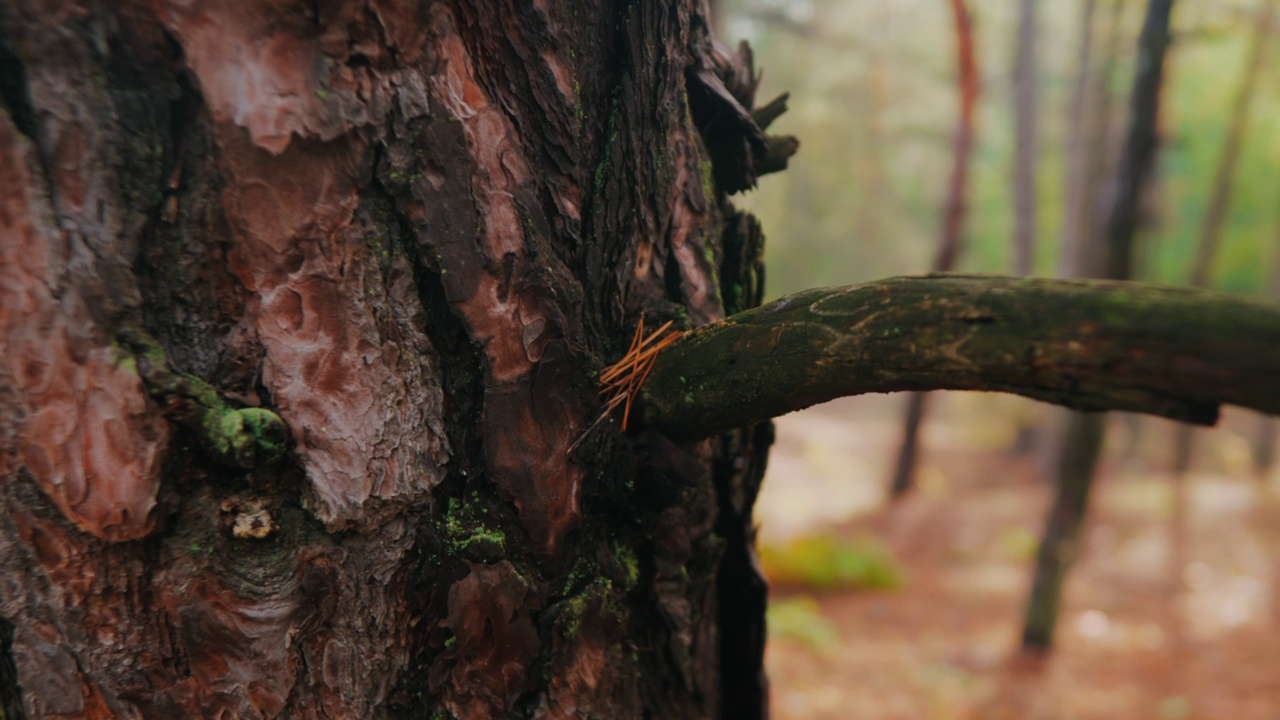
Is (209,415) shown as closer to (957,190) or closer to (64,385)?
(64,385)

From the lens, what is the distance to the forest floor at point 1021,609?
19.8ft

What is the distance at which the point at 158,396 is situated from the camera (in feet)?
3.67

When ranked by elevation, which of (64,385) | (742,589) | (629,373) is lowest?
(64,385)

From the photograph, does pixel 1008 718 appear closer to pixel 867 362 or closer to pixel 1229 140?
pixel 867 362

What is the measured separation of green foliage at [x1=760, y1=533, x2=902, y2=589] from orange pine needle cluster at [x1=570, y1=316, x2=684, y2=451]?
7540 mm

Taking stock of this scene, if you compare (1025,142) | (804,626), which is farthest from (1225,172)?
(804,626)

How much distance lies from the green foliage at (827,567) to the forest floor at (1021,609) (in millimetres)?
121

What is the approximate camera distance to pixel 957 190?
392 inches

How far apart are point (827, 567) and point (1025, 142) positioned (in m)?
6.69

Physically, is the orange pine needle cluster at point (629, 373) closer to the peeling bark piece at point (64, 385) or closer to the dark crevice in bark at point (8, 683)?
the peeling bark piece at point (64, 385)

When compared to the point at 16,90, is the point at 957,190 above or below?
above

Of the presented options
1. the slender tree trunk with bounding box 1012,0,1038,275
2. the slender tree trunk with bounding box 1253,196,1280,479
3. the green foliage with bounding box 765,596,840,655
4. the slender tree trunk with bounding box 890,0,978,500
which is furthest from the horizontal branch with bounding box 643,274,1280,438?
the slender tree trunk with bounding box 1253,196,1280,479

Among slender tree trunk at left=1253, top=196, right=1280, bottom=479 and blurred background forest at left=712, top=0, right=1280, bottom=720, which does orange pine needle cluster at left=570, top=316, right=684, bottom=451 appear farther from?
slender tree trunk at left=1253, top=196, right=1280, bottom=479

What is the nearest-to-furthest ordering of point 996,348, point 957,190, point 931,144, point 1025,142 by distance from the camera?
1. point 996,348
2. point 957,190
3. point 1025,142
4. point 931,144
